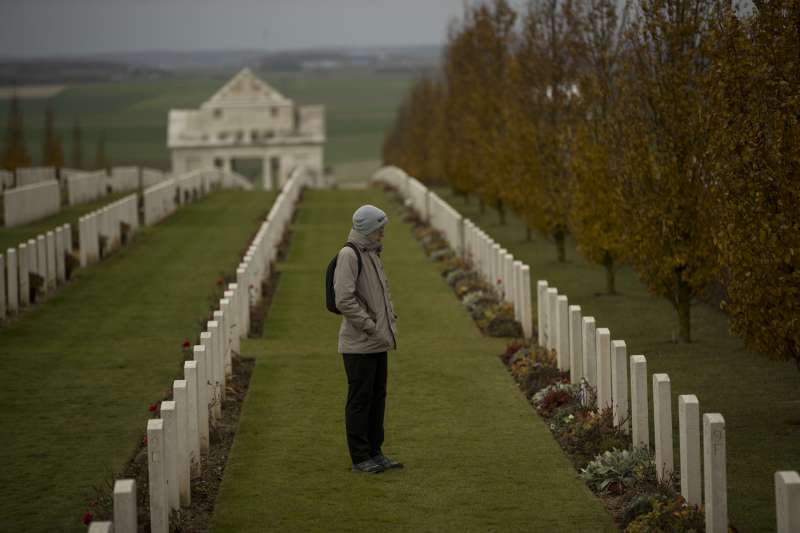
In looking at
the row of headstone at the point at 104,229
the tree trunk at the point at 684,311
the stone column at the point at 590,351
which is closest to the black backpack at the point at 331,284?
the stone column at the point at 590,351

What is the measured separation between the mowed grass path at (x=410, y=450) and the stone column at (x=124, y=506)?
1.57 meters

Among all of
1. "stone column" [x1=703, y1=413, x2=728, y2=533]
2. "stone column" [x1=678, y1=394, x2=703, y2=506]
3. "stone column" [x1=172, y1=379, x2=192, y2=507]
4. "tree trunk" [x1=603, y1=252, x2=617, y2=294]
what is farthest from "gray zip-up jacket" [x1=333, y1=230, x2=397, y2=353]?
"tree trunk" [x1=603, y1=252, x2=617, y2=294]

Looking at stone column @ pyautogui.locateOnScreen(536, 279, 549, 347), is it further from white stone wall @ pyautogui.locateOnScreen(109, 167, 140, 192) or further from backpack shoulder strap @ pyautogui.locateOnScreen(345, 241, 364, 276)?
white stone wall @ pyautogui.locateOnScreen(109, 167, 140, 192)

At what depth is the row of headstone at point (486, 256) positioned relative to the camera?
15.2 metres

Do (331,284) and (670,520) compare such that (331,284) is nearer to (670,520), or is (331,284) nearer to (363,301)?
(363,301)

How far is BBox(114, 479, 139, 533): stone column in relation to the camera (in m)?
6.46

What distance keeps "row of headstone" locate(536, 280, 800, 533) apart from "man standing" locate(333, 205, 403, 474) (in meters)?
1.71

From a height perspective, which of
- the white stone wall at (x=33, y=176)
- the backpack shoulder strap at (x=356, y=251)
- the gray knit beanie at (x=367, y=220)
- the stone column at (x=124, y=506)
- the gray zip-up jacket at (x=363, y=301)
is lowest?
the white stone wall at (x=33, y=176)

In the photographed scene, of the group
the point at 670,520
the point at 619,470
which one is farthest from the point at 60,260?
the point at 670,520

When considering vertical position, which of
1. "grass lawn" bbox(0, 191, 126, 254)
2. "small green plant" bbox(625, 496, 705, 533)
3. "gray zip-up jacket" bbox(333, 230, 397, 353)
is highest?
"gray zip-up jacket" bbox(333, 230, 397, 353)

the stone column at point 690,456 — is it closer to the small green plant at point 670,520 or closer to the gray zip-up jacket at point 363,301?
the small green plant at point 670,520

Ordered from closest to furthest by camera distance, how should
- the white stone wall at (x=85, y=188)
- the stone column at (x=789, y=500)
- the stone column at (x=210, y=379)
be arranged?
the stone column at (x=789, y=500), the stone column at (x=210, y=379), the white stone wall at (x=85, y=188)

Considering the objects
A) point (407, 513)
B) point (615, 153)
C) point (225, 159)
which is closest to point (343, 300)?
point (407, 513)

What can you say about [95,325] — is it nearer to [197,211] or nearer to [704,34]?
[704,34]
